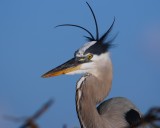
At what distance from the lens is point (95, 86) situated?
14.2 feet

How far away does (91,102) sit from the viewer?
4.17m

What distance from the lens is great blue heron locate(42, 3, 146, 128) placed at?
411 centimetres

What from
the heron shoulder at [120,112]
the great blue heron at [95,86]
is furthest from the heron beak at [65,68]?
the heron shoulder at [120,112]

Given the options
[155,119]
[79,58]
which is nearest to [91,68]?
[79,58]

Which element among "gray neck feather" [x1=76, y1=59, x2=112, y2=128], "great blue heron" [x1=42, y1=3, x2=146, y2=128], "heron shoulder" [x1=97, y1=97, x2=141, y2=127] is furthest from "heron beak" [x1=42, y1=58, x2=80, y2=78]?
"heron shoulder" [x1=97, y1=97, x2=141, y2=127]

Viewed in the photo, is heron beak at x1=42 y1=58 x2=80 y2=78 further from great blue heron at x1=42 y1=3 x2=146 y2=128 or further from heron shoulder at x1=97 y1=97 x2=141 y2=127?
heron shoulder at x1=97 y1=97 x2=141 y2=127

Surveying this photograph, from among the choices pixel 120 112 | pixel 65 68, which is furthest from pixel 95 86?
pixel 120 112

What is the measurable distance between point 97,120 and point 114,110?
0.67 m

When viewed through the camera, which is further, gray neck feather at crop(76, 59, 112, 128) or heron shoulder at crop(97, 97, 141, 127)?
heron shoulder at crop(97, 97, 141, 127)

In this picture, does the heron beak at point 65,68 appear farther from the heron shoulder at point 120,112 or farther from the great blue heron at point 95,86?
the heron shoulder at point 120,112

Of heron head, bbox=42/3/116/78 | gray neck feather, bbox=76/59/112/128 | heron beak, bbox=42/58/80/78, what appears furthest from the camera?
heron head, bbox=42/3/116/78

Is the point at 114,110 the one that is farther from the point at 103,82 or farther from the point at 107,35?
the point at 107,35

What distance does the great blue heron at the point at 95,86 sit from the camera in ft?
13.5

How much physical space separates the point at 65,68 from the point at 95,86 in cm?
34
